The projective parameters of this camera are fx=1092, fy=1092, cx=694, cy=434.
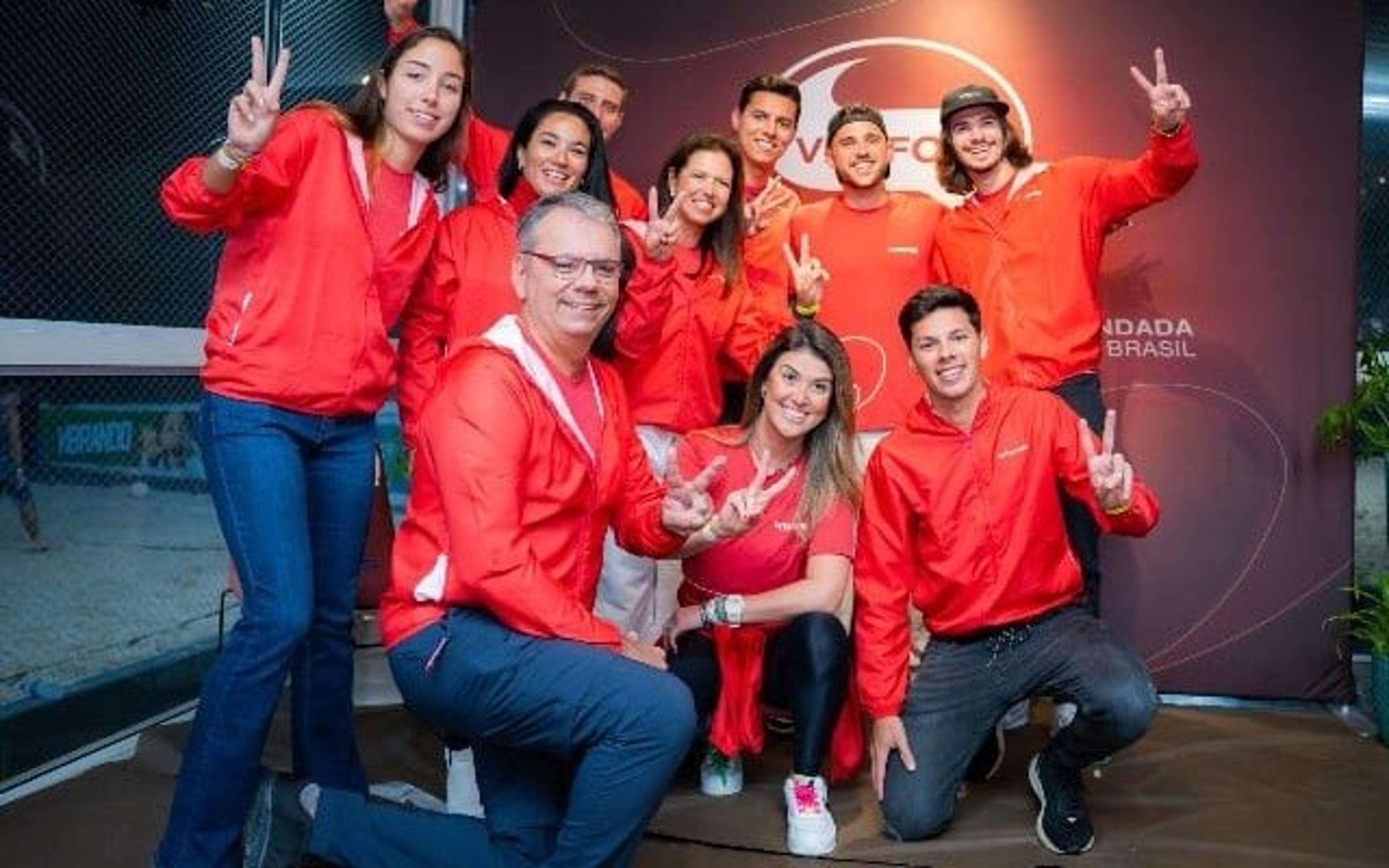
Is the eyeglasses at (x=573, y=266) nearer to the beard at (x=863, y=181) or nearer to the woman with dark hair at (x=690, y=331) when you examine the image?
the woman with dark hair at (x=690, y=331)

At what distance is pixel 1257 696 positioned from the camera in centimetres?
360

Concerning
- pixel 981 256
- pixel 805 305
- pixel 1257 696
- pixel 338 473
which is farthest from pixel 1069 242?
pixel 338 473

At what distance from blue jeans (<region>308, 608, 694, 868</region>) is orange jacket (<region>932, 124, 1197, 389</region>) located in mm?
1630

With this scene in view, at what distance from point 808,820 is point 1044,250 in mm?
1659

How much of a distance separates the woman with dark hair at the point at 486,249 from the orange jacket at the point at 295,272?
1.08 ft

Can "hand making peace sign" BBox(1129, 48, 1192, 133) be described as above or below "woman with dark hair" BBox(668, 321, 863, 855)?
above

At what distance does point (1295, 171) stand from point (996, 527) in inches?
76.5

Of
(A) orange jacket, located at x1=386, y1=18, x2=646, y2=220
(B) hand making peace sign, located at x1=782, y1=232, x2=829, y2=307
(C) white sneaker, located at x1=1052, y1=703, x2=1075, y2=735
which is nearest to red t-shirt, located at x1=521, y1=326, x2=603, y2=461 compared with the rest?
(A) orange jacket, located at x1=386, y1=18, x2=646, y2=220

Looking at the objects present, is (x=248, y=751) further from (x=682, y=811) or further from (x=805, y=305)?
(x=805, y=305)

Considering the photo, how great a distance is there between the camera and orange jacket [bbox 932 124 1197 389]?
3.00 meters

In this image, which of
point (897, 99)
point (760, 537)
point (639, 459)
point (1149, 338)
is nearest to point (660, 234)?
point (639, 459)

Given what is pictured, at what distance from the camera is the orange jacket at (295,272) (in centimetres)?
201

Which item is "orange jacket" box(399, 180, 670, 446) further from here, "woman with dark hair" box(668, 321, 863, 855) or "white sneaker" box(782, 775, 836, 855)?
"white sneaker" box(782, 775, 836, 855)

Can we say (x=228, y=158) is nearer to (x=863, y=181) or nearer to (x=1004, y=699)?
(x=863, y=181)
